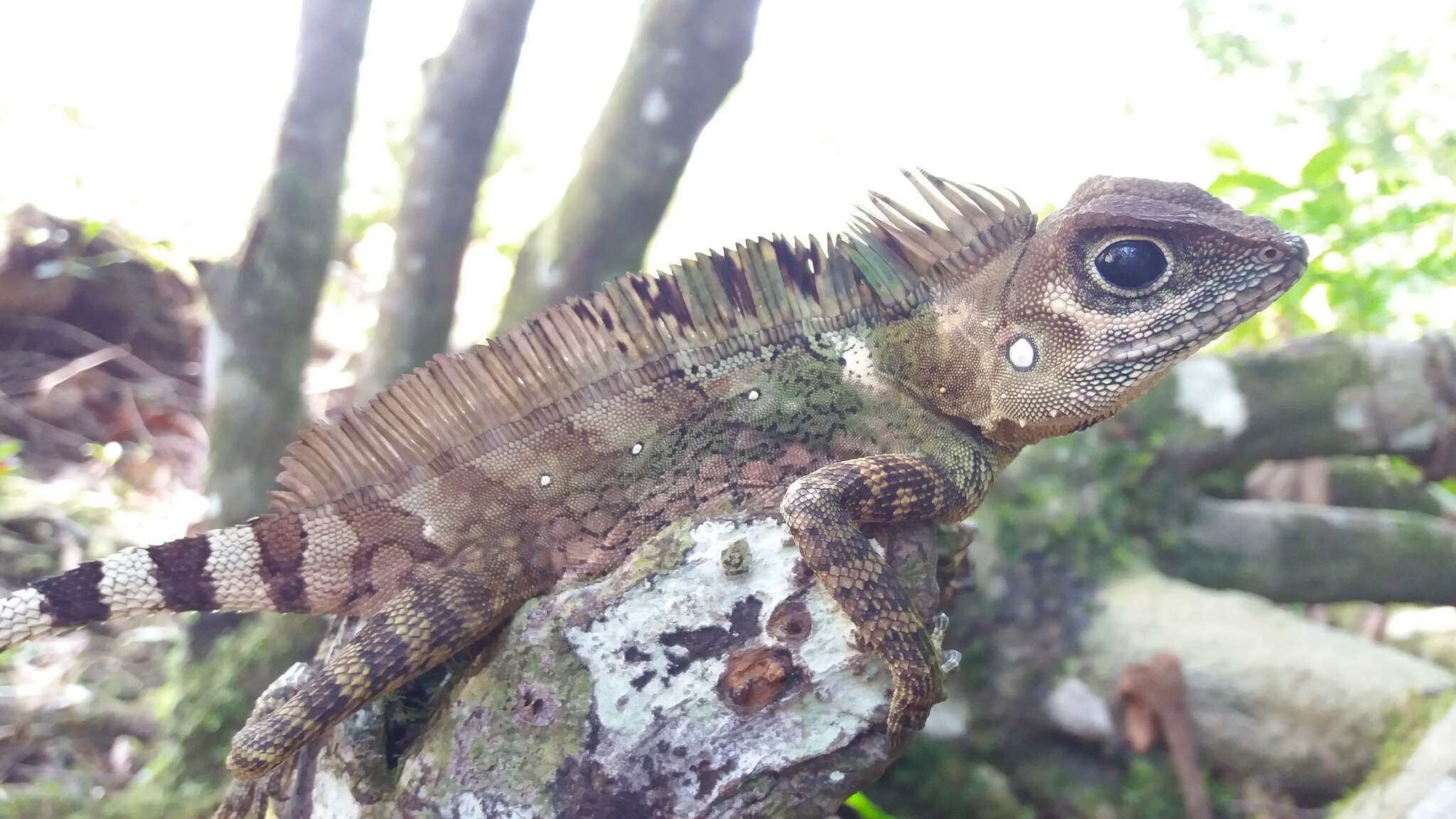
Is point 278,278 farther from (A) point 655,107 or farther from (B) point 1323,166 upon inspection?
(B) point 1323,166

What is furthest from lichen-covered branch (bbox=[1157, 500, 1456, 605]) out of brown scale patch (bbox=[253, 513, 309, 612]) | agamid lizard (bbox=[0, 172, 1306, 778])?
brown scale patch (bbox=[253, 513, 309, 612])

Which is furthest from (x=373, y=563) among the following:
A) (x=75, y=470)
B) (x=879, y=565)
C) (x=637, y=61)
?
(x=75, y=470)

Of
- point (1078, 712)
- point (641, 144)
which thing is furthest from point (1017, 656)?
point (641, 144)

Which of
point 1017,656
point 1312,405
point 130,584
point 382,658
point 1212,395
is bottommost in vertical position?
point 1017,656

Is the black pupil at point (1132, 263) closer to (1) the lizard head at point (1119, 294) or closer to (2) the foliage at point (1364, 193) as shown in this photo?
(1) the lizard head at point (1119, 294)

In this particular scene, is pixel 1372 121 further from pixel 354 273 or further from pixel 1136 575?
pixel 354 273

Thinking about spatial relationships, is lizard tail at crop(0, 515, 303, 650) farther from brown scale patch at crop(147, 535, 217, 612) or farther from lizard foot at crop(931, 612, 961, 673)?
lizard foot at crop(931, 612, 961, 673)
